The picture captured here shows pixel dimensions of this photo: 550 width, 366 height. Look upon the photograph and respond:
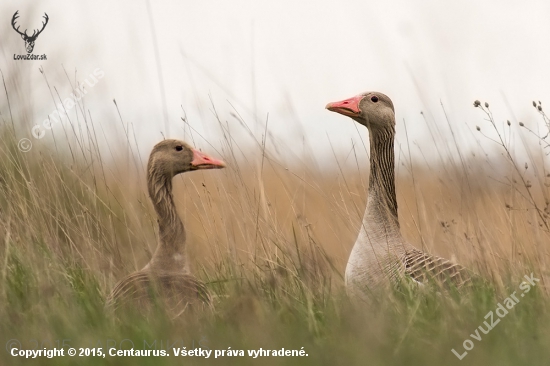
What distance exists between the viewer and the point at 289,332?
13.6 ft

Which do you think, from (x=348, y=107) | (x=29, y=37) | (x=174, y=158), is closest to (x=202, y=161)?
(x=174, y=158)

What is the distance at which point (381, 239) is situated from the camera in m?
5.55

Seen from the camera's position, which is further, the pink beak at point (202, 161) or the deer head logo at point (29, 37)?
the deer head logo at point (29, 37)

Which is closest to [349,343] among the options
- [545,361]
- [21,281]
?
[545,361]

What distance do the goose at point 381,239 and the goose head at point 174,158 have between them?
1083 millimetres

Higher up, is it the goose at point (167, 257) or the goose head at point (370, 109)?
the goose head at point (370, 109)

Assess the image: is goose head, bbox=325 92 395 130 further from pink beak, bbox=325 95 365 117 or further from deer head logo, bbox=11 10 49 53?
deer head logo, bbox=11 10 49 53

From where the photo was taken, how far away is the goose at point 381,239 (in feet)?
17.1

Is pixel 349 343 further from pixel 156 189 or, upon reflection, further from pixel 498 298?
pixel 156 189

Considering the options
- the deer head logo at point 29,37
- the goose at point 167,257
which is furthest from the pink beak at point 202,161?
the deer head logo at point 29,37

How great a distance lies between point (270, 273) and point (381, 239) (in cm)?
86

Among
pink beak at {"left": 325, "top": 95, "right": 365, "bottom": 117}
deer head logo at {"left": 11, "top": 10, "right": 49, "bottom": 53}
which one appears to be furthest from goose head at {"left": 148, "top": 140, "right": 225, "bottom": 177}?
deer head logo at {"left": 11, "top": 10, "right": 49, "bottom": 53}

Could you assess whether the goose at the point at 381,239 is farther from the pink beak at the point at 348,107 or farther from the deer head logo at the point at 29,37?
the deer head logo at the point at 29,37

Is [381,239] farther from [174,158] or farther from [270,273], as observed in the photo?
[174,158]
